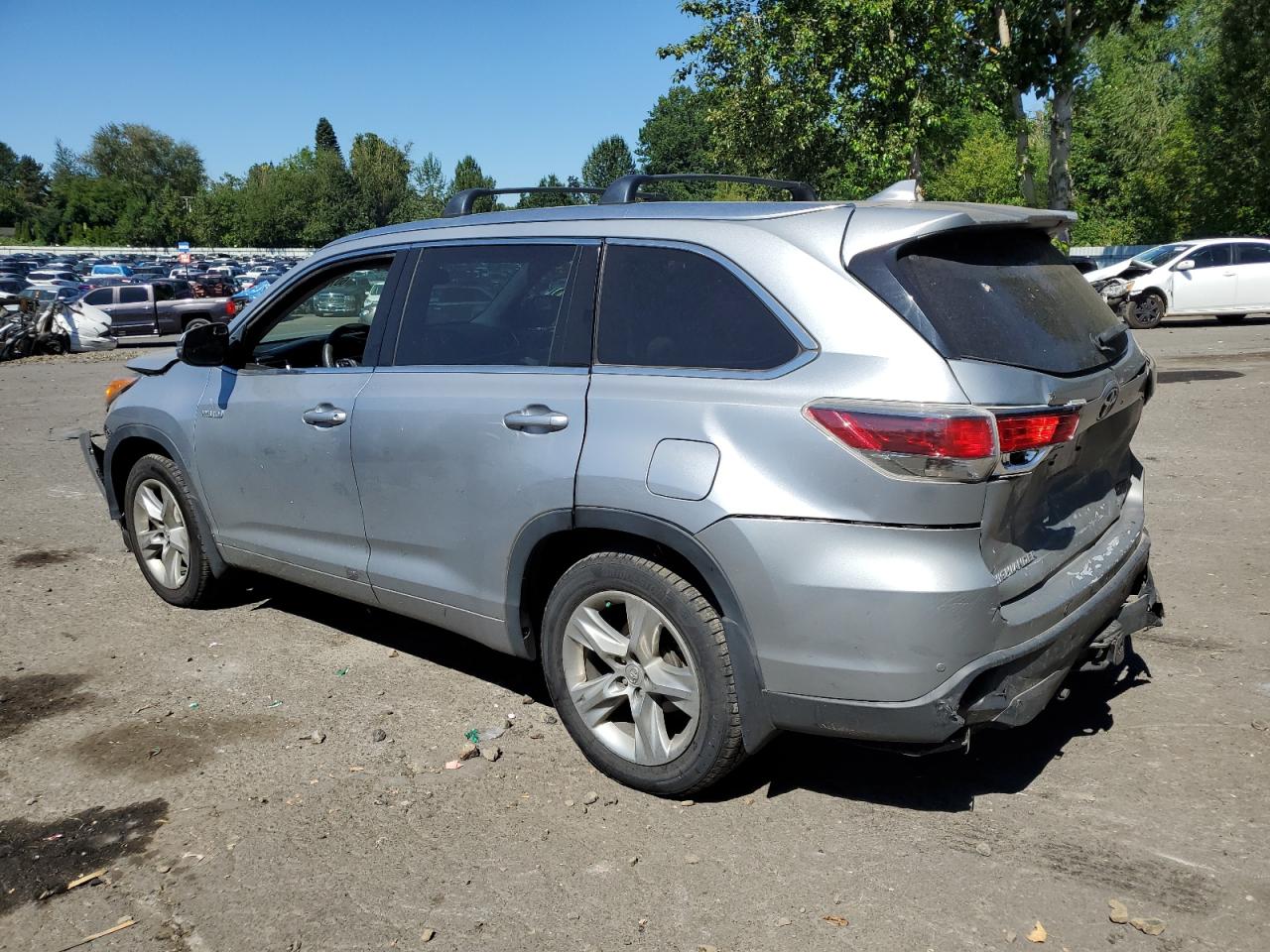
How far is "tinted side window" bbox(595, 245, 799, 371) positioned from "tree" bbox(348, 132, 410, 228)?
107030 millimetres

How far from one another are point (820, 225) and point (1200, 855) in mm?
2137

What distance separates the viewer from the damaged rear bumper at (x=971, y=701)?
9.90 feet

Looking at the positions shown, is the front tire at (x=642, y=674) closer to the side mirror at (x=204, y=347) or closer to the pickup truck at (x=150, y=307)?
the side mirror at (x=204, y=347)

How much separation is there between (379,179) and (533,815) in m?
111

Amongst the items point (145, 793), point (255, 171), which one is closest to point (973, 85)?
point (145, 793)

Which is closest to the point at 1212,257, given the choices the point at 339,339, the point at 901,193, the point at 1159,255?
the point at 1159,255

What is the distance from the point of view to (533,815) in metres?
3.55

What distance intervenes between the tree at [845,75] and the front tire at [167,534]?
2019 cm

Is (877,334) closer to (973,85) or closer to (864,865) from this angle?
(864,865)

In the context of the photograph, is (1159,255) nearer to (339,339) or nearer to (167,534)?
(339,339)

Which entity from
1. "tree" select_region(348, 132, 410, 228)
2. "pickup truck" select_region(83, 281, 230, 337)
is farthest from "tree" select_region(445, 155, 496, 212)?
"pickup truck" select_region(83, 281, 230, 337)

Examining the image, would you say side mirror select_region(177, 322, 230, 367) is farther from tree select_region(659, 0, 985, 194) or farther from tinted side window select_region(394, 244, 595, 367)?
tree select_region(659, 0, 985, 194)

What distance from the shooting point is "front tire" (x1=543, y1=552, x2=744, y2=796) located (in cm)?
335

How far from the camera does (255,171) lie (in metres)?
118
